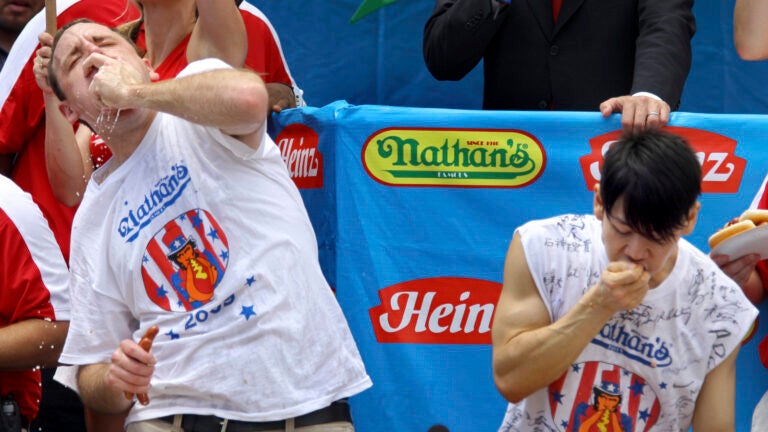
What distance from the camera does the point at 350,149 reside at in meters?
3.51

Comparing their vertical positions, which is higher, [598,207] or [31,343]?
[598,207]

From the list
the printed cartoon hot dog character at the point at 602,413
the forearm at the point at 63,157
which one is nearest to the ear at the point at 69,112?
the forearm at the point at 63,157

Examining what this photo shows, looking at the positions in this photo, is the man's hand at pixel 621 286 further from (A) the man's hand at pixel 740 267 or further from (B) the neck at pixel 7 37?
(B) the neck at pixel 7 37

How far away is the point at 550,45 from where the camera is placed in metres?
3.94

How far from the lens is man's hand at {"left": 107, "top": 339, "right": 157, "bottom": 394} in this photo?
261 centimetres

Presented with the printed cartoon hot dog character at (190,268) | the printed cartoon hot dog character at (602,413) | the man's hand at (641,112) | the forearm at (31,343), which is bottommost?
the forearm at (31,343)

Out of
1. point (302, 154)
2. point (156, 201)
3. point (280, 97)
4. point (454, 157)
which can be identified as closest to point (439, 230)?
point (454, 157)

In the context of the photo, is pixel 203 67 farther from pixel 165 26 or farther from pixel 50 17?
pixel 50 17

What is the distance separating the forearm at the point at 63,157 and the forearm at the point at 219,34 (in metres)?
0.47

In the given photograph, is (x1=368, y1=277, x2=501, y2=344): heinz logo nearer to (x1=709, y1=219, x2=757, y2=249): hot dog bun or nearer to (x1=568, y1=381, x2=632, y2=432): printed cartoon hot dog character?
(x1=709, y1=219, x2=757, y2=249): hot dog bun

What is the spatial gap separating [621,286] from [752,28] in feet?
4.62

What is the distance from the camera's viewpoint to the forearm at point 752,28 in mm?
3533

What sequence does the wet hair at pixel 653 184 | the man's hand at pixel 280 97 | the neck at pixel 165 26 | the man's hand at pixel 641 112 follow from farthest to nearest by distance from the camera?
1. the man's hand at pixel 280 97
2. the neck at pixel 165 26
3. the man's hand at pixel 641 112
4. the wet hair at pixel 653 184

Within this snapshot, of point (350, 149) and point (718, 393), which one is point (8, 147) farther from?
point (718, 393)
